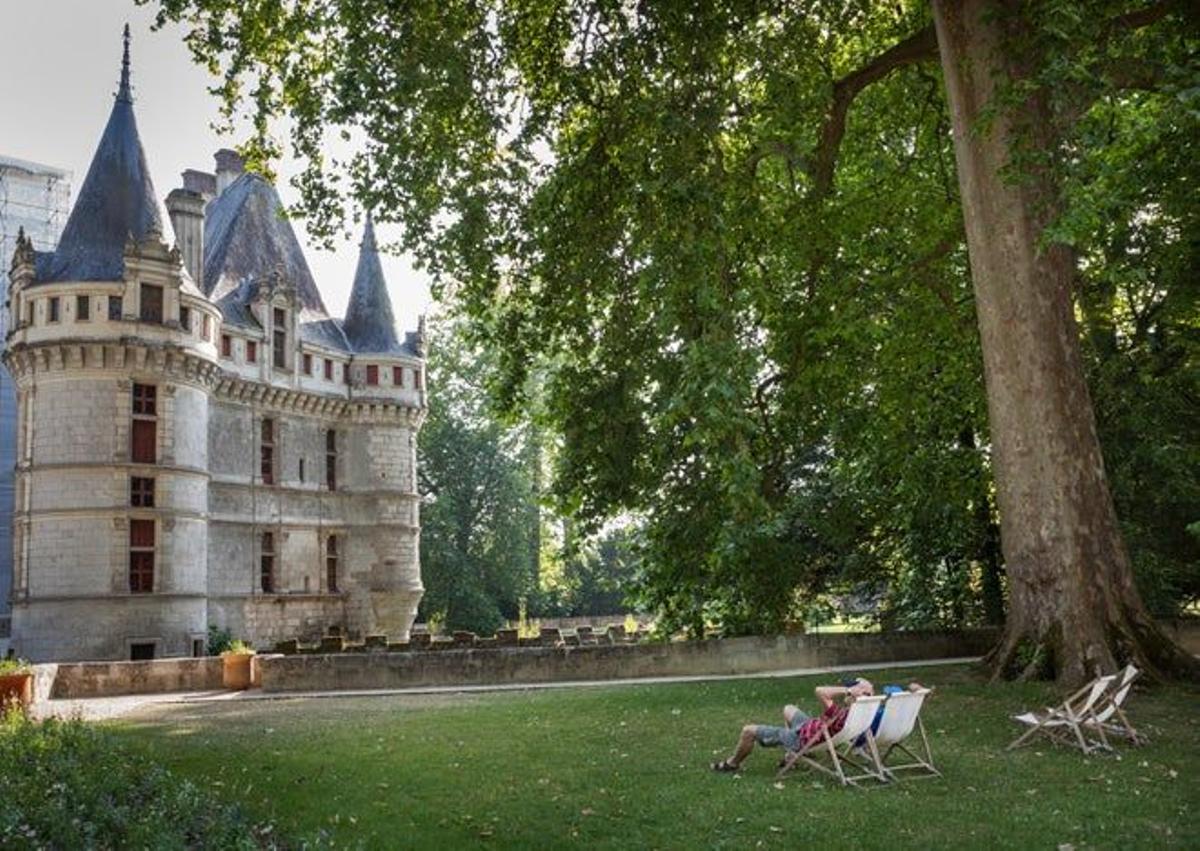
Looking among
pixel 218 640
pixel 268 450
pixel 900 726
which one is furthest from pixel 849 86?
pixel 268 450

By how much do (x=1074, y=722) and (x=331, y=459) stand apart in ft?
124

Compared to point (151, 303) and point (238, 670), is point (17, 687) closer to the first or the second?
point (238, 670)

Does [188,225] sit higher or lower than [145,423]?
higher

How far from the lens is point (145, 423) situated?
3403 cm

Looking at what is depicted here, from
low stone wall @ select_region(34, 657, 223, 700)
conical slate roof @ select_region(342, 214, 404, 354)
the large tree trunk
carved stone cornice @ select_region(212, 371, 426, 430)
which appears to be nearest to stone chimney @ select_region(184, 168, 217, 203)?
conical slate roof @ select_region(342, 214, 404, 354)

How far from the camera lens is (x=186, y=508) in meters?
34.4

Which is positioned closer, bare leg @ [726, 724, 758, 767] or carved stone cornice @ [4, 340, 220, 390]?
bare leg @ [726, 724, 758, 767]

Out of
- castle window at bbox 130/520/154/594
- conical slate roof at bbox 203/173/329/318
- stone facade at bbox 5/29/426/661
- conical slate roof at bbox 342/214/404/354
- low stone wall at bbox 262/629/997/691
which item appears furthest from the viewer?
conical slate roof at bbox 342/214/404/354

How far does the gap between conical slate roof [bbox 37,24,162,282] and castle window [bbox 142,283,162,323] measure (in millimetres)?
876

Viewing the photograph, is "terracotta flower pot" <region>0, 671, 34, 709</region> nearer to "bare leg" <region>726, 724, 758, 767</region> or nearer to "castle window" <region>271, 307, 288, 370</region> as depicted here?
"bare leg" <region>726, 724, 758, 767</region>

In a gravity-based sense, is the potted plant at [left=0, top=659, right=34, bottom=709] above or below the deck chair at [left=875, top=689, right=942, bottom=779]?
above

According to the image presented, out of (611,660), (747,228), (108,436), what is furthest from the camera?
(108,436)

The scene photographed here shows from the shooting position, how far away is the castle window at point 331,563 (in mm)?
42731

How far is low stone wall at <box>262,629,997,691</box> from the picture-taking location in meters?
20.5
